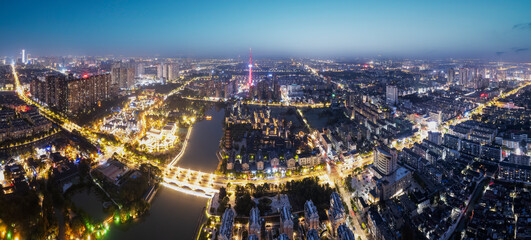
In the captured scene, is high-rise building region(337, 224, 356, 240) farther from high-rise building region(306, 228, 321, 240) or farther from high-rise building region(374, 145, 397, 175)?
high-rise building region(374, 145, 397, 175)

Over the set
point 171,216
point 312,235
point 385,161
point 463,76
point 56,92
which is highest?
point 463,76

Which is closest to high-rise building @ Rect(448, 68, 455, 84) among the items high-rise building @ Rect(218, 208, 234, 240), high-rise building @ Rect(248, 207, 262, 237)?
high-rise building @ Rect(248, 207, 262, 237)

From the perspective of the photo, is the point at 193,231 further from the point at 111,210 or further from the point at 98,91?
the point at 98,91

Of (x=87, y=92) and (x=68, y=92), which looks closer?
(x=68, y=92)

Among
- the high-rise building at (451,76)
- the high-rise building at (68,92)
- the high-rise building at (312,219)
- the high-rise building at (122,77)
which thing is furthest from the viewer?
the high-rise building at (451,76)

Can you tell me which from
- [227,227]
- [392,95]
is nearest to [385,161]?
[227,227]

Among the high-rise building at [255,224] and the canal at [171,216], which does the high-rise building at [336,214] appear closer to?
the high-rise building at [255,224]

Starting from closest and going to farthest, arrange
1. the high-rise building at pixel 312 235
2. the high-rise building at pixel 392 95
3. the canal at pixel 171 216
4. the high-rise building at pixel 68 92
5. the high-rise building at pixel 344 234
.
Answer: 1. the high-rise building at pixel 344 234
2. the high-rise building at pixel 312 235
3. the canal at pixel 171 216
4. the high-rise building at pixel 68 92
5. the high-rise building at pixel 392 95

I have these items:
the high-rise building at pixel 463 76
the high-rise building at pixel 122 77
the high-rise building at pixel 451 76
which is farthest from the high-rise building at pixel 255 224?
the high-rise building at pixel 451 76

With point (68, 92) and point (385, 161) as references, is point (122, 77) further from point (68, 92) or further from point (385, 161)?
point (385, 161)
